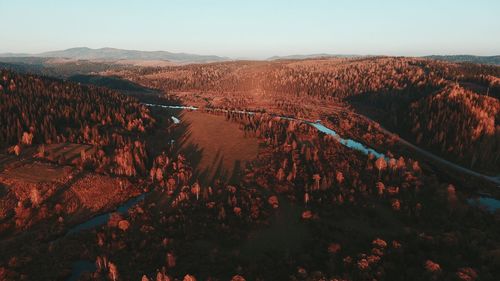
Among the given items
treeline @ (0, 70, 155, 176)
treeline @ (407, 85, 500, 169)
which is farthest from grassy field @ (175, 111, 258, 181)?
treeline @ (407, 85, 500, 169)

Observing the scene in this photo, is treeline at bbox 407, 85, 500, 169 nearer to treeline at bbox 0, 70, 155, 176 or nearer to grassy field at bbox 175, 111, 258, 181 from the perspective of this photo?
grassy field at bbox 175, 111, 258, 181

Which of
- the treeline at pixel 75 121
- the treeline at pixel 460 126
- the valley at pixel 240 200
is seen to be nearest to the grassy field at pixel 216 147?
the valley at pixel 240 200

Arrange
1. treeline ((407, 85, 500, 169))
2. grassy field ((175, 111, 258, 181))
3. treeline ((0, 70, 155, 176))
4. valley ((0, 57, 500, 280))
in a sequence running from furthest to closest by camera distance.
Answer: treeline ((407, 85, 500, 169)) < grassy field ((175, 111, 258, 181)) < treeline ((0, 70, 155, 176)) < valley ((0, 57, 500, 280))

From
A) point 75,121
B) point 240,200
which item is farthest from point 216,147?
point 75,121

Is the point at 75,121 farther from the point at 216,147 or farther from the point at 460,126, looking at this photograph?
the point at 460,126

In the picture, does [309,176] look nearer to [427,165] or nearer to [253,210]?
[253,210]
